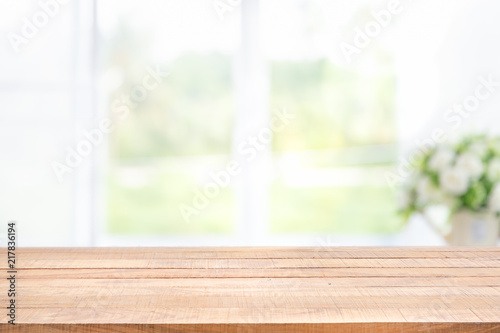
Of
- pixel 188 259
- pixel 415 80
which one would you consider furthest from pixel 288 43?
pixel 188 259

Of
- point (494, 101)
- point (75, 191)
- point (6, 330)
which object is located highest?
point (494, 101)

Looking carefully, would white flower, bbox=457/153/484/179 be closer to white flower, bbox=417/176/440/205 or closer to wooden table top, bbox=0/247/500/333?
white flower, bbox=417/176/440/205

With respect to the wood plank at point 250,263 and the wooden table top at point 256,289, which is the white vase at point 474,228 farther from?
the wood plank at point 250,263

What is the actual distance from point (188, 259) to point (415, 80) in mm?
3400

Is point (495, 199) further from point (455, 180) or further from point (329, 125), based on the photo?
point (329, 125)

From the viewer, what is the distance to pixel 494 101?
159 inches

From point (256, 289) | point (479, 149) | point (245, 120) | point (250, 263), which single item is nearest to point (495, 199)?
point (479, 149)

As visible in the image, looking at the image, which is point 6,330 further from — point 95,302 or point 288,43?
point 288,43

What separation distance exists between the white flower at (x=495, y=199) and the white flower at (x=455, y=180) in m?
0.12

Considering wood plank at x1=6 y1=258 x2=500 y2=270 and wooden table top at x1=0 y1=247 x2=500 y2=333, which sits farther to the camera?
wood plank at x1=6 y1=258 x2=500 y2=270

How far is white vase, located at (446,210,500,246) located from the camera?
9.25ft

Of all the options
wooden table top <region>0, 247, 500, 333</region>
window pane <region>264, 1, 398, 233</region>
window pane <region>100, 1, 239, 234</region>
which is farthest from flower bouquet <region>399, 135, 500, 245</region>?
wooden table top <region>0, 247, 500, 333</region>

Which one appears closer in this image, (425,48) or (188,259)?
(188,259)

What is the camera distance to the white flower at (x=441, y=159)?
2857 millimetres
